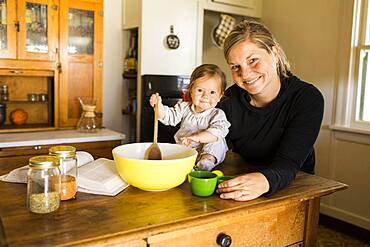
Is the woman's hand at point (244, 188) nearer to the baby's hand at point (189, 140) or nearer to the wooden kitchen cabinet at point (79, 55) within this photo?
the baby's hand at point (189, 140)

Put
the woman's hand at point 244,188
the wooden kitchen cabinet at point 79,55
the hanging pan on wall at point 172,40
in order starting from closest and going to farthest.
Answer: the woman's hand at point 244,188
the wooden kitchen cabinet at point 79,55
the hanging pan on wall at point 172,40

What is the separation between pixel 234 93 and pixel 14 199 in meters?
0.98

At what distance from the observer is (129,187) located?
1091 millimetres

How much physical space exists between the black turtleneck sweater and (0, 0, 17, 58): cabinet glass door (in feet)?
6.64

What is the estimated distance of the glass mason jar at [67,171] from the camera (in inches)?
38.0

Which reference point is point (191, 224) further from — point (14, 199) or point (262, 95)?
point (262, 95)

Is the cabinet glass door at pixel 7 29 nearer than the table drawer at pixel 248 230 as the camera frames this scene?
No

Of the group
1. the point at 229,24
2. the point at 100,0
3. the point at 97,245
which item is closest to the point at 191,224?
the point at 97,245

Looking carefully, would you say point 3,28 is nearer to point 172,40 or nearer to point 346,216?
point 172,40

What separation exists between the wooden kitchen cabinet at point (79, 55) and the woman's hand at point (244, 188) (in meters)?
2.39

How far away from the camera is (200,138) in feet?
4.31

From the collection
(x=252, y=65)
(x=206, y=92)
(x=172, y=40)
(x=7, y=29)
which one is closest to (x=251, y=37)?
(x=252, y=65)

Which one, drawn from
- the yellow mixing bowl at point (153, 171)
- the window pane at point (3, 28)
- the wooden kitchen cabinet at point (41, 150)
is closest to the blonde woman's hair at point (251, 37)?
the yellow mixing bowl at point (153, 171)

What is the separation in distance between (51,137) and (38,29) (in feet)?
2.98
